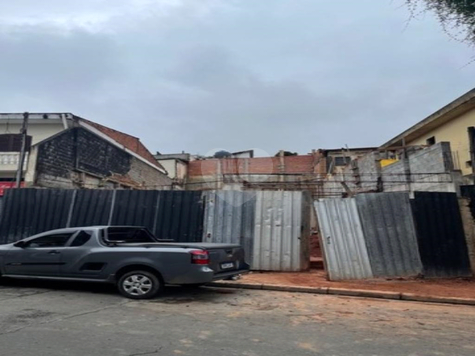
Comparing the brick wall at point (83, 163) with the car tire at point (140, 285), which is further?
the brick wall at point (83, 163)

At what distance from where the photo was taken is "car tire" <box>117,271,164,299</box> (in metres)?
7.36

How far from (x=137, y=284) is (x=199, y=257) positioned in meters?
1.32

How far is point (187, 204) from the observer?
1150 cm

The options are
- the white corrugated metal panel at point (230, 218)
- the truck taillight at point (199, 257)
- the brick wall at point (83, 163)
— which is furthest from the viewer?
the brick wall at point (83, 163)

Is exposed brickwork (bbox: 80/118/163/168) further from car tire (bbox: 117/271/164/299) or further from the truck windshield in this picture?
car tire (bbox: 117/271/164/299)

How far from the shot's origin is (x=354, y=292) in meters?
8.39

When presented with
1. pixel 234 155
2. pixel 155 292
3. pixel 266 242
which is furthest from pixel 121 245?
pixel 234 155

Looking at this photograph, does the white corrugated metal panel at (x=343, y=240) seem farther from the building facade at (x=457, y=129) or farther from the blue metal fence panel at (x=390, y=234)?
the building facade at (x=457, y=129)

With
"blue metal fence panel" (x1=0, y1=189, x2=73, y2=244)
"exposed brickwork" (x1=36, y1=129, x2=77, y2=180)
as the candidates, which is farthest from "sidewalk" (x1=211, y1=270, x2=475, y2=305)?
"exposed brickwork" (x1=36, y1=129, x2=77, y2=180)

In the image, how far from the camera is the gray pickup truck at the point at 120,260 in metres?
7.25

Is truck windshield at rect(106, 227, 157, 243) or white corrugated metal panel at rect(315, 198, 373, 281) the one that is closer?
truck windshield at rect(106, 227, 157, 243)

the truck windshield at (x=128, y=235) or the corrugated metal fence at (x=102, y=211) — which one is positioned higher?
the corrugated metal fence at (x=102, y=211)

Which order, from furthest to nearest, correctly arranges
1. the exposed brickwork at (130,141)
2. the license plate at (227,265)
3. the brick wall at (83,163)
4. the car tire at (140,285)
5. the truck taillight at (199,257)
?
the exposed brickwork at (130,141)
the brick wall at (83,163)
the license plate at (227,265)
the car tire at (140,285)
the truck taillight at (199,257)

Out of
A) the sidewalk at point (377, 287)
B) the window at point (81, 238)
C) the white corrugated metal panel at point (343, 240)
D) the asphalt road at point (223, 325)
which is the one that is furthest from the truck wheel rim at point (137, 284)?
the white corrugated metal panel at point (343, 240)
